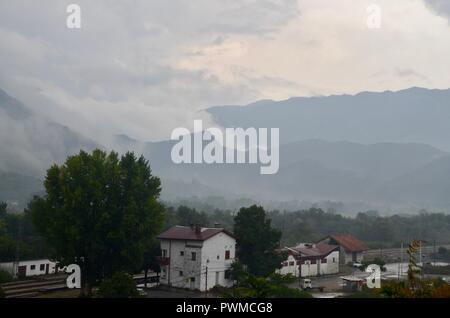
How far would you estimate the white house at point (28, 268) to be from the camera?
111 ft

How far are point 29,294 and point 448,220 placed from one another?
82.8 meters

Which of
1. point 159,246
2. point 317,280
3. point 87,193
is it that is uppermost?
point 87,193

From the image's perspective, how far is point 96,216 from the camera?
81.7ft

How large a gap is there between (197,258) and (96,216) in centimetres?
694

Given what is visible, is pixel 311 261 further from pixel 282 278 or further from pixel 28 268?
pixel 282 278

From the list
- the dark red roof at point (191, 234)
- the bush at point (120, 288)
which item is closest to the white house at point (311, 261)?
the dark red roof at point (191, 234)

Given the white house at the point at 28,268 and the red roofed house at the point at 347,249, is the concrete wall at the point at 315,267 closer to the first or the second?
the red roofed house at the point at 347,249

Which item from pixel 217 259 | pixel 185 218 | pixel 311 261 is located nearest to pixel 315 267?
pixel 311 261

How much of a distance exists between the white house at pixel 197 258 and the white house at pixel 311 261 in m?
6.26
